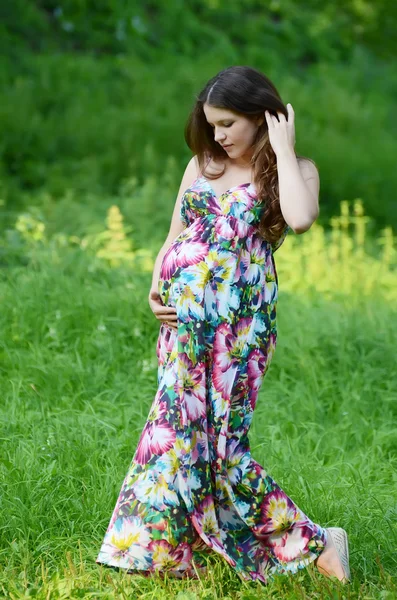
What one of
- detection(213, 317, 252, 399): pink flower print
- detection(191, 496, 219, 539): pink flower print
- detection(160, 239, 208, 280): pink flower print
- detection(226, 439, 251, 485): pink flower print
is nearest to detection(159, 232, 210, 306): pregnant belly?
detection(160, 239, 208, 280): pink flower print

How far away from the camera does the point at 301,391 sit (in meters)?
5.27

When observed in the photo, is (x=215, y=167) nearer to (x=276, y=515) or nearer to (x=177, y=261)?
(x=177, y=261)

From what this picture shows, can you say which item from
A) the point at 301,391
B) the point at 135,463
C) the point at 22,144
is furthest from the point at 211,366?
the point at 22,144

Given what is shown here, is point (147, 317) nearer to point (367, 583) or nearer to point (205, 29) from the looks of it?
point (367, 583)

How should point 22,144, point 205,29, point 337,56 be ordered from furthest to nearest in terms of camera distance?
point 337,56, point 205,29, point 22,144

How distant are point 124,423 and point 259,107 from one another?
201cm

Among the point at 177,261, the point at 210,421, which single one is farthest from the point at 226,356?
the point at 177,261

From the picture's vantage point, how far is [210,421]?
3.22 m

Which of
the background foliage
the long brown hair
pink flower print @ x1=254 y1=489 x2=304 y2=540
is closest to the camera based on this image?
the long brown hair

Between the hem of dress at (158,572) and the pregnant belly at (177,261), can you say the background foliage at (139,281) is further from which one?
the pregnant belly at (177,261)

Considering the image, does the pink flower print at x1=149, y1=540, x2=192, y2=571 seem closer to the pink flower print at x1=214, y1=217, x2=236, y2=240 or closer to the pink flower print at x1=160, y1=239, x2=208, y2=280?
the pink flower print at x1=160, y1=239, x2=208, y2=280

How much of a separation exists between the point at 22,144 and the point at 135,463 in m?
7.23

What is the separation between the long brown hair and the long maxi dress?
0.04 m

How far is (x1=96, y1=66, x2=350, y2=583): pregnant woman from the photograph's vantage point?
3.16 meters
